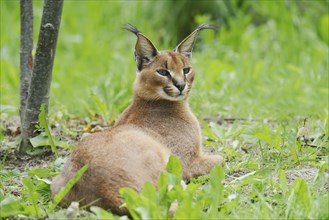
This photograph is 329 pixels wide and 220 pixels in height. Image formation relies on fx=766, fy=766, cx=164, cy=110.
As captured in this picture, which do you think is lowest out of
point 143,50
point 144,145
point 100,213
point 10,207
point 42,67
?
point 10,207

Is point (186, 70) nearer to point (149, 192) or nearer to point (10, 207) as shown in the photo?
point (149, 192)

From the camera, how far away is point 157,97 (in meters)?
5.55

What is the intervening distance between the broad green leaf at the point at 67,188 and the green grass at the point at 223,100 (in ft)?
0.19

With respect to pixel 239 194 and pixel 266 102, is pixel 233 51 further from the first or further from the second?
pixel 239 194

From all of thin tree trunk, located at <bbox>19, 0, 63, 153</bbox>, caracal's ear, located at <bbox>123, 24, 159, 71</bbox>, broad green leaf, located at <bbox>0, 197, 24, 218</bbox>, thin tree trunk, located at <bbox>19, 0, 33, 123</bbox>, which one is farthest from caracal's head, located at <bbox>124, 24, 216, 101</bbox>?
broad green leaf, located at <bbox>0, 197, 24, 218</bbox>

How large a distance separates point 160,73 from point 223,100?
2.58 meters

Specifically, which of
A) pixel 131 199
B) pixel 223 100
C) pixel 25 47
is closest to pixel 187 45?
pixel 25 47

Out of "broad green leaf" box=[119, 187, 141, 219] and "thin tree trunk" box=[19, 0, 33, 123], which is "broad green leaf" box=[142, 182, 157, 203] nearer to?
"broad green leaf" box=[119, 187, 141, 219]

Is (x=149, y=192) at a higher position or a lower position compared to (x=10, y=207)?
higher

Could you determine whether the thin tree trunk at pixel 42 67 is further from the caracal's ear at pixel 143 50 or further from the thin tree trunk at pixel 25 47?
the caracal's ear at pixel 143 50

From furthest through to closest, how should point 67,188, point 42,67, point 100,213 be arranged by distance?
point 42,67 < point 67,188 < point 100,213

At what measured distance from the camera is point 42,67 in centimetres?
573

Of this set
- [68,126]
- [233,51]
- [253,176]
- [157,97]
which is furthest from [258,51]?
[253,176]

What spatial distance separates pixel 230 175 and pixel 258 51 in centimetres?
537
